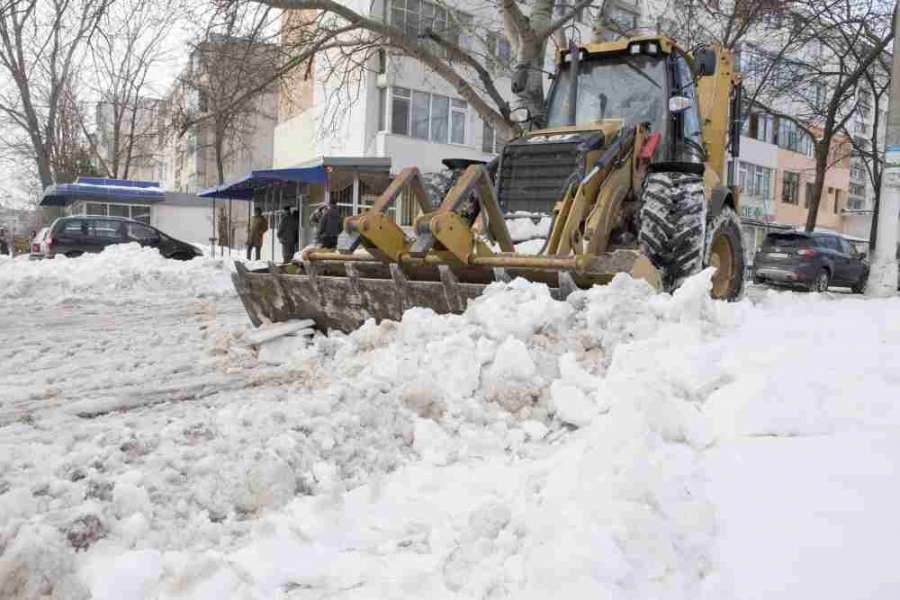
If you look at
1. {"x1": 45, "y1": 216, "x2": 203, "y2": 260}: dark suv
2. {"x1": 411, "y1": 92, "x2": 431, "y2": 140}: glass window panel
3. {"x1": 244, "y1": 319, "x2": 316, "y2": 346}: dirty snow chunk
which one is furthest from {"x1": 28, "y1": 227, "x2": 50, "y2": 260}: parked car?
{"x1": 244, "y1": 319, "x2": 316, "y2": 346}: dirty snow chunk

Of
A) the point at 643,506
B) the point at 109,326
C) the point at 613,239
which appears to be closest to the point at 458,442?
the point at 643,506

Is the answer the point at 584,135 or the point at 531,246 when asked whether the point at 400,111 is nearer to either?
the point at 584,135

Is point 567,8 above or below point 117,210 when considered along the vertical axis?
above

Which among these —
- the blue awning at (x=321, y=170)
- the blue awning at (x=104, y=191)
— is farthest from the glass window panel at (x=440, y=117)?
the blue awning at (x=104, y=191)

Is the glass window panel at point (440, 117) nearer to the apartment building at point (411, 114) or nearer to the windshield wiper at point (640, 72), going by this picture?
the apartment building at point (411, 114)

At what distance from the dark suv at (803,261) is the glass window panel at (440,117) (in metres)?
11.3

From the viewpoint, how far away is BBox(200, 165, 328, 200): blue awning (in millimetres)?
20344

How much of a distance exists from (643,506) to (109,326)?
6.78 metres

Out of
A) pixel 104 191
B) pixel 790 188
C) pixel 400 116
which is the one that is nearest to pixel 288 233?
pixel 400 116

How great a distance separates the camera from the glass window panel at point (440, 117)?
24.1 m

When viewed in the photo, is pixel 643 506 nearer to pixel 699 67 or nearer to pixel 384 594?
pixel 384 594

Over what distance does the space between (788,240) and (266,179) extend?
47.1 feet

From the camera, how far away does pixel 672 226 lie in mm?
5758

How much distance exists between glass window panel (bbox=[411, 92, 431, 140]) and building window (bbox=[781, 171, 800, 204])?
24700 millimetres
